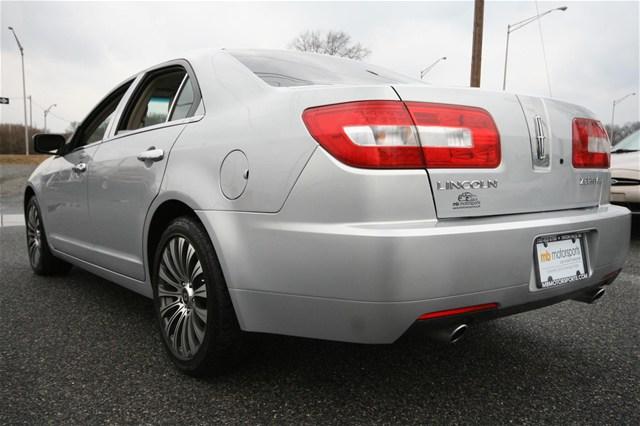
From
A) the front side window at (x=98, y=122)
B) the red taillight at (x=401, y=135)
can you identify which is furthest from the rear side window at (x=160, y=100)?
the red taillight at (x=401, y=135)

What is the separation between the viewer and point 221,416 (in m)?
1.86

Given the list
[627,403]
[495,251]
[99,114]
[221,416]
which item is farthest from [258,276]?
[99,114]

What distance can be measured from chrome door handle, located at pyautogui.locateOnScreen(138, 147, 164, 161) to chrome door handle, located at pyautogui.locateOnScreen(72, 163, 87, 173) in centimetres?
85

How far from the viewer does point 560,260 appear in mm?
1898

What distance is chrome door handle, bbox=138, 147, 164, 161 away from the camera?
2.35 metres

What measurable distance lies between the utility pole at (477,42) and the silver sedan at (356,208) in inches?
492

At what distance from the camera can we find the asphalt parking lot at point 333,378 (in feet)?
6.18

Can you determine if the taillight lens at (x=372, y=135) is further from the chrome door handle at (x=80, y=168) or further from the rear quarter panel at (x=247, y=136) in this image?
the chrome door handle at (x=80, y=168)

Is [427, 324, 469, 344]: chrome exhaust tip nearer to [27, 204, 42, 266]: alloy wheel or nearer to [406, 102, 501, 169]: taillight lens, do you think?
[406, 102, 501, 169]: taillight lens

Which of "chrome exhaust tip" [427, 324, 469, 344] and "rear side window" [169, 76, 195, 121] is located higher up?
"rear side window" [169, 76, 195, 121]

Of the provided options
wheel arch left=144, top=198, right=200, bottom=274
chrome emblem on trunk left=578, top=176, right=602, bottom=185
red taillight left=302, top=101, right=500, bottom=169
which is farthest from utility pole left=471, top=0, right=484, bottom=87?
red taillight left=302, top=101, right=500, bottom=169

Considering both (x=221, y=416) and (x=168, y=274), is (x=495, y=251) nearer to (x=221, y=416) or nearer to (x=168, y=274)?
(x=221, y=416)

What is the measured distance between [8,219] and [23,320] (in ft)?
23.7

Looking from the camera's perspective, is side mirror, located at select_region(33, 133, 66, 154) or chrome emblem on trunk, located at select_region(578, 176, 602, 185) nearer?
chrome emblem on trunk, located at select_region(578, 176, 602, 185)
